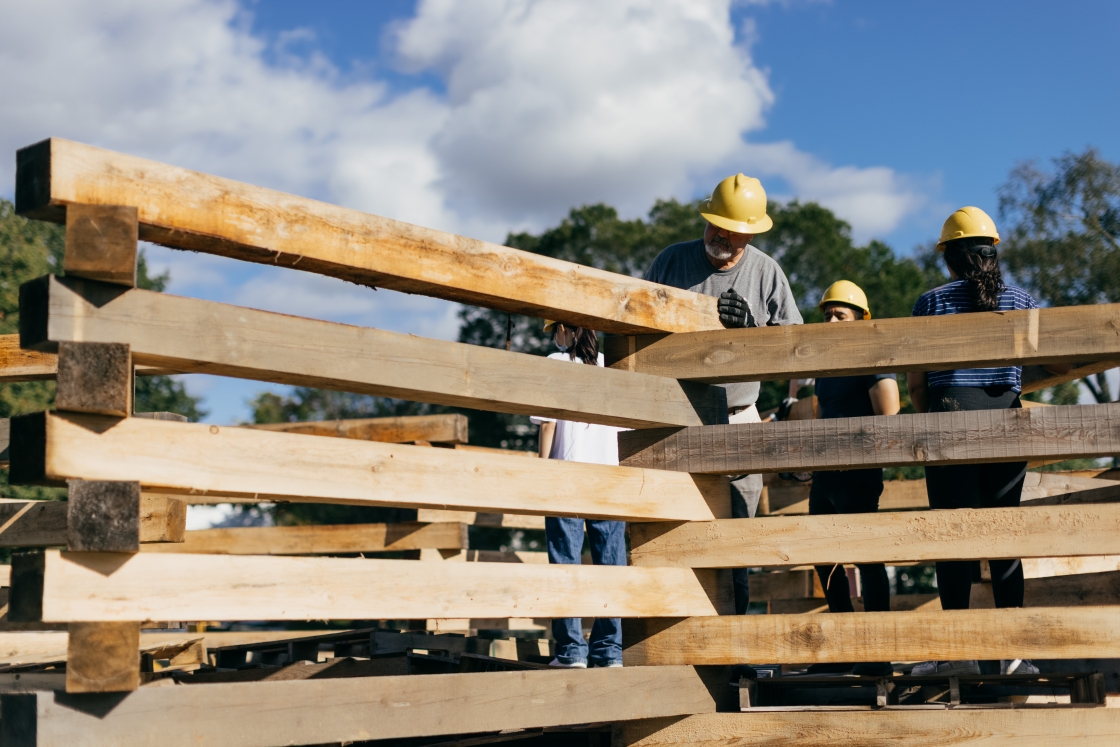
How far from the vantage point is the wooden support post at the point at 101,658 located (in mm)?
2928

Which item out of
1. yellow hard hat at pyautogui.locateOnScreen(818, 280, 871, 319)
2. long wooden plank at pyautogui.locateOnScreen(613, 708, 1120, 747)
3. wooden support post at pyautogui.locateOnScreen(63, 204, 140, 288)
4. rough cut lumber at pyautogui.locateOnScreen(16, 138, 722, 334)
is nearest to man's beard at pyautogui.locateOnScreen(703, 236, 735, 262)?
yellow hard hat at pyautogui.locateOnScreen(818, 280, 871, 319)

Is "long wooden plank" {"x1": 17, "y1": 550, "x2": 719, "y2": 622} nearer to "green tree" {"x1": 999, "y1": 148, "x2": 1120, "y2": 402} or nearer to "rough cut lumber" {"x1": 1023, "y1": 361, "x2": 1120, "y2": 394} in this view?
"rough cut lumber" {"x1": 1023, "y1": 361, "x2": 1120, "y2": 394}

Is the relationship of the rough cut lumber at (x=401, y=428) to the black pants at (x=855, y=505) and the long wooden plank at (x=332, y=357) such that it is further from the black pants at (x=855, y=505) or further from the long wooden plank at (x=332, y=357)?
the long wooden plank at (x=332, y=357)

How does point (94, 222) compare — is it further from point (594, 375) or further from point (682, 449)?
point (682, 449)

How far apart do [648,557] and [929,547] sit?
1.05m

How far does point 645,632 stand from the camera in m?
4.29

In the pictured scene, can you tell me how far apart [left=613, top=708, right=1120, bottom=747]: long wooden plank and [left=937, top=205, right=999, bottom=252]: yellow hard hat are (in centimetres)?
228

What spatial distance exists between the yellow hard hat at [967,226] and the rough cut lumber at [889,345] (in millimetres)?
1120

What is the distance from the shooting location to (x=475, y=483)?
378cm

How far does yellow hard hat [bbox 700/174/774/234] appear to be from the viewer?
5578mm

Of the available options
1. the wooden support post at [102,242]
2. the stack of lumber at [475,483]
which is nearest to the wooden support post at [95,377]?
the stack of lumber at [475,483]

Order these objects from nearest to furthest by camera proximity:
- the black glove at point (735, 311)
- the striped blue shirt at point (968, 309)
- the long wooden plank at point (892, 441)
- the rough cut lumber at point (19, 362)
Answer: the long wooden plank at point (892, 441) → the black glove at point (735, 311) → the striped blue shirt at point (968, 309) → the rough cut lumber at point (19, 362)

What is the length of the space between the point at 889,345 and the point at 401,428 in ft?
15.3

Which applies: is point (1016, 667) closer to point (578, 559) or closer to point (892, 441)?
point (892, 441)
